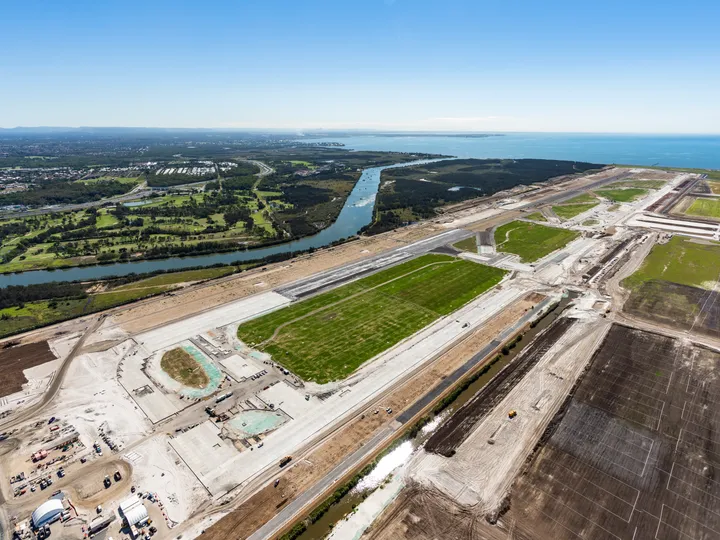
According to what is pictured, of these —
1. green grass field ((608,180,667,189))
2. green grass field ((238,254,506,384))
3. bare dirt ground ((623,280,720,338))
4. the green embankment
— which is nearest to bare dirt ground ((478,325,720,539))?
bare dirt ground ((623,280,720,338))

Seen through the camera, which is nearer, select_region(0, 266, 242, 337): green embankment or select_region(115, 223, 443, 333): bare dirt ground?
select_region(0, 266, 242, 337): green embankment

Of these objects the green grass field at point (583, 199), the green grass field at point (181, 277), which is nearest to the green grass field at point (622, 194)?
the green grass field at point (583, 199)

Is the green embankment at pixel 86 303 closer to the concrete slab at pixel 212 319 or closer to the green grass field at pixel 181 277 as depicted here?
the green grass field at pixel 181 277

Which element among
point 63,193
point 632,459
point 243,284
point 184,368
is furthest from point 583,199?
point 63,193

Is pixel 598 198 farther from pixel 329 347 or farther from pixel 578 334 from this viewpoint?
pixel 329 347

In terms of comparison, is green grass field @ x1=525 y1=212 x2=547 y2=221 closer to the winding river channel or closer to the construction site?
the construction site
